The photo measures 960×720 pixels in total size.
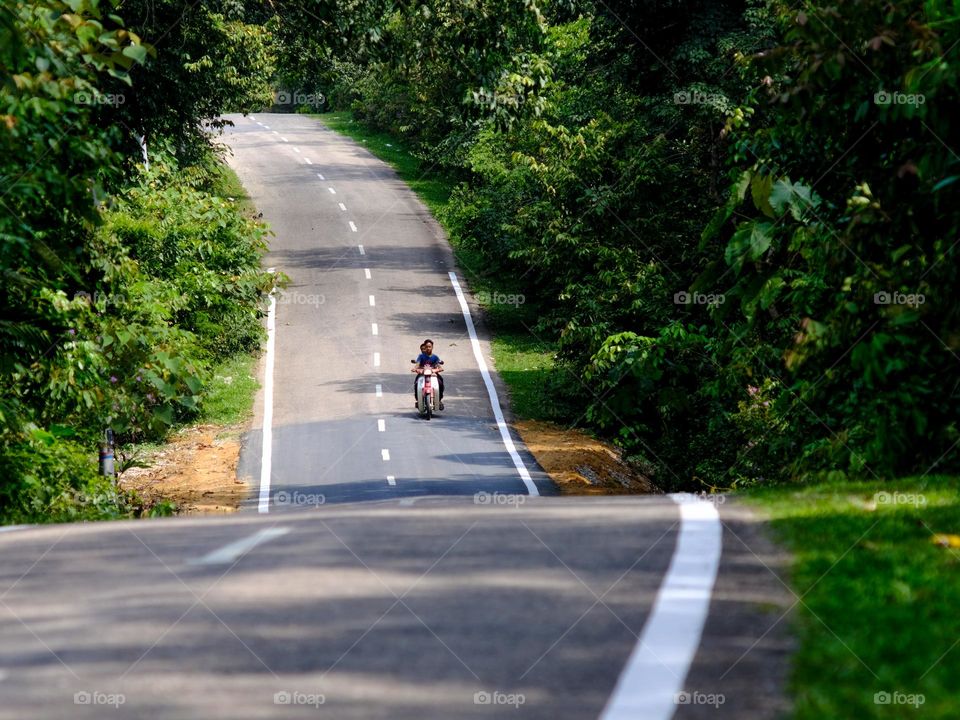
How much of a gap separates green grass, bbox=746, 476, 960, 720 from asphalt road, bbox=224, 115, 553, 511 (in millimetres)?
13769

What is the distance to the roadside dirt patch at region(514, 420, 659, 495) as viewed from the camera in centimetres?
2441

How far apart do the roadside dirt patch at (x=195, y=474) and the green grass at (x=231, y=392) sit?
0.78 m

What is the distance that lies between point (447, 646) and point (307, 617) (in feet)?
2.51

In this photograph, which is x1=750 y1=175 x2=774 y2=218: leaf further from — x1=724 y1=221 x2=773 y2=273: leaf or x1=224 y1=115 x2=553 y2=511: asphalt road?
x1=224 y1=115 x2=553 y2=511: asphalt road

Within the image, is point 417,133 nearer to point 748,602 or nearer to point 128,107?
point 128,107

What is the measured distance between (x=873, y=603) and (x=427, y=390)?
24.1m

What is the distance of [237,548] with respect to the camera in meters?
7.45

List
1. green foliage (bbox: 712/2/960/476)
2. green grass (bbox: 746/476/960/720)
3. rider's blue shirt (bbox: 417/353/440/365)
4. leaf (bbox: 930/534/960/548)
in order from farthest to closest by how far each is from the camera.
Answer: rider's blue shirt (bbox: 417/353/440/365), green foliage (bbox: 712/2/960/476), leaf (bbox: 930/534/960/548), green grass (bbox: 746/476/960/720)

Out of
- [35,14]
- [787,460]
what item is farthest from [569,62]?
[35,14]

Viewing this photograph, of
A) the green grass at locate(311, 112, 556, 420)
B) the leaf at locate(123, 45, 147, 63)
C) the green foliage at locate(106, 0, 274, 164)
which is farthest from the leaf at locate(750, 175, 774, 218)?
the green grass at locate(311, 112, 556, 420)

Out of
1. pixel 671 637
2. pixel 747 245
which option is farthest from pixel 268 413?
pixel 671 637

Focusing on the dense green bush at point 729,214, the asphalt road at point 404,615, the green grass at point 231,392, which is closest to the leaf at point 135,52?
the asphalt road at point 404,615

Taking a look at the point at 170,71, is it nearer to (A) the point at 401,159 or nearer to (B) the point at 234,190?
(B) the point at 234,190

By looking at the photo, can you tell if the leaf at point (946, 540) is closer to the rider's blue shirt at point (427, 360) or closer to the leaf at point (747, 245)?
the leaf at point (747, 245)
